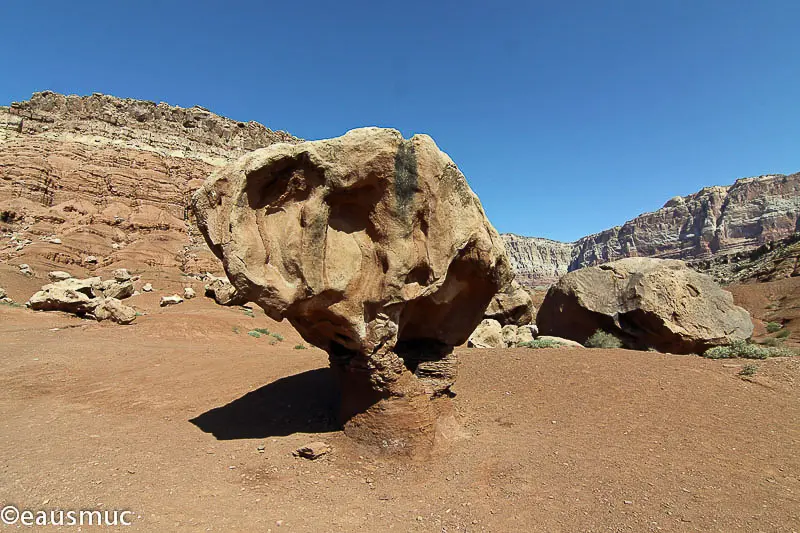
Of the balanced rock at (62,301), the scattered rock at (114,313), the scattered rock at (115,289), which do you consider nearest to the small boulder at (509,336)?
the scattered rock at (114,313)

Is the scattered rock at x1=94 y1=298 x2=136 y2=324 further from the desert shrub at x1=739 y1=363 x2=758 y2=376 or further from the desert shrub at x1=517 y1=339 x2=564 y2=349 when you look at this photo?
the desert shrub at x1=739 y1=363 x2=758 y2=376

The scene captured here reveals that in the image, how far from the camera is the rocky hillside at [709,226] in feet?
329

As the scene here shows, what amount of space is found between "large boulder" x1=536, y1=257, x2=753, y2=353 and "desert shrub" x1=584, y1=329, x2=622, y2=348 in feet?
2.01

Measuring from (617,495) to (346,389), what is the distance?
3.91 metres

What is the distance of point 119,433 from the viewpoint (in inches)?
257

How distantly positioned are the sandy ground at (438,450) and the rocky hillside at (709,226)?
87749mm

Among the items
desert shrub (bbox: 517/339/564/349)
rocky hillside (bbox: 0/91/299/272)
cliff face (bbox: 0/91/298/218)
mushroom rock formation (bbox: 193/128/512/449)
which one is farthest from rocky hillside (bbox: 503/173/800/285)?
mushroom rock formation (bbox: 193/128/512/449)

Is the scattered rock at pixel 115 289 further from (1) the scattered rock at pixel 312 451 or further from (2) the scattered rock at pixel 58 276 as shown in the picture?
(1) the scattered rock at pixel 312 451

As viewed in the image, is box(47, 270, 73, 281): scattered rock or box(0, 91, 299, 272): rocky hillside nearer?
box(47, 270, 73, 281): scattered rock

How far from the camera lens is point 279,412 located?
763cm

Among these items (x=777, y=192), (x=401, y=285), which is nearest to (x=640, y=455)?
(x=401, y=285)

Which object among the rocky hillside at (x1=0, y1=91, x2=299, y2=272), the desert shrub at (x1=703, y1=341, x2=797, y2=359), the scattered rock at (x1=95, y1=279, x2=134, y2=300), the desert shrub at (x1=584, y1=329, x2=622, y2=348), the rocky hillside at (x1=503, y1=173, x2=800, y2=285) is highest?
the rocky hillside at (x1=503, y1=173, x2=800, y2=285)

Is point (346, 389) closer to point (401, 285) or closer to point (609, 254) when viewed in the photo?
point (401, 285)

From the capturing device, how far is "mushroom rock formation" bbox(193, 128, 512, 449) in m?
5.32
